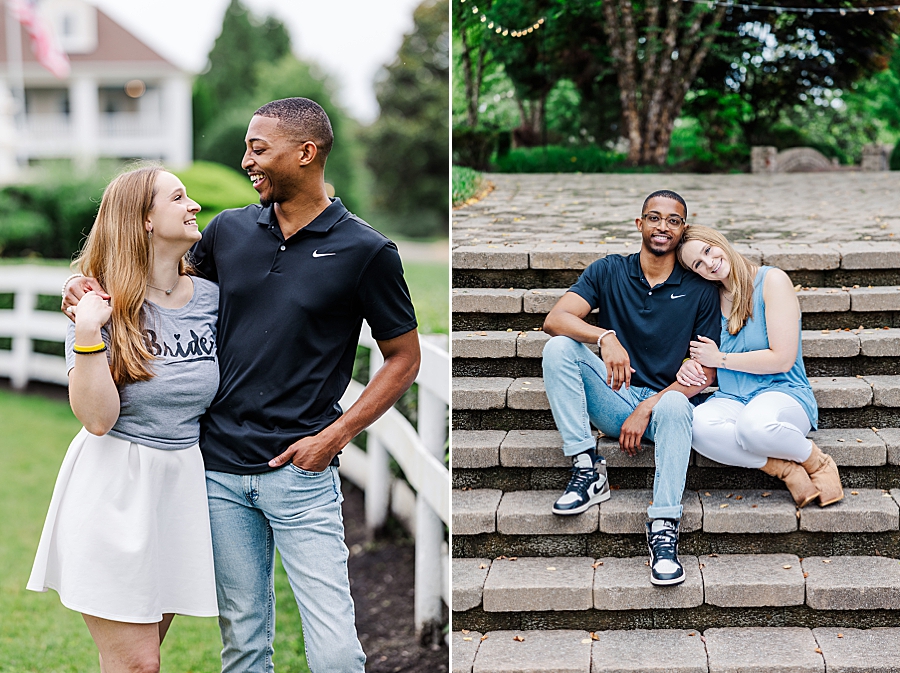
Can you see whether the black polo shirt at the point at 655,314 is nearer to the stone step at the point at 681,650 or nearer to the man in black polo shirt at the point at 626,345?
the man in black polo shirt at the point at 626,345

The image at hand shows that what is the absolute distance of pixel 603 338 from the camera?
3635 millimetres

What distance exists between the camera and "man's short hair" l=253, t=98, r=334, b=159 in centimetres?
257

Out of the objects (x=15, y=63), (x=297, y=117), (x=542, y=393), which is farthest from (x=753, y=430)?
(x=15, y=63)

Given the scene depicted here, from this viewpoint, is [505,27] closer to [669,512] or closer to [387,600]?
[387,600]

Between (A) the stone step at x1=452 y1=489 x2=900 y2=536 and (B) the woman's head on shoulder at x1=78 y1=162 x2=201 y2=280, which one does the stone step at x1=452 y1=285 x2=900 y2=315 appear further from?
(B) the woman's head on shoulder at x1=78 y1=162 x2=201 y2=280

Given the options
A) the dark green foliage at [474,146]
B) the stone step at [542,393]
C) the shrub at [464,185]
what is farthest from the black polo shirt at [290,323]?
the dark green foliage at [474,146]

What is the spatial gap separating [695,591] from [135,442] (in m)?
2.07

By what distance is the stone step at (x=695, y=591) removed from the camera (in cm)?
333

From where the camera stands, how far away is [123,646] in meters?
2.52

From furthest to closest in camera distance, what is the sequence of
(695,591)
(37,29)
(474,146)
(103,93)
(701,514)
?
1. (103,93)
2. (37,29)
3. (474,146)
4. (701,514)
5. (695,591)

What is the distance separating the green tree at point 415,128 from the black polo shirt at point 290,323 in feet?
81.6

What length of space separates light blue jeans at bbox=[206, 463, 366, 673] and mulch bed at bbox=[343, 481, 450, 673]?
1.37 m

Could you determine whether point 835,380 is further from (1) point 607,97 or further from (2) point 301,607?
(1) point 607,97

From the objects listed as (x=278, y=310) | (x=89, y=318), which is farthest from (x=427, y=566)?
(x=89, y=318)
